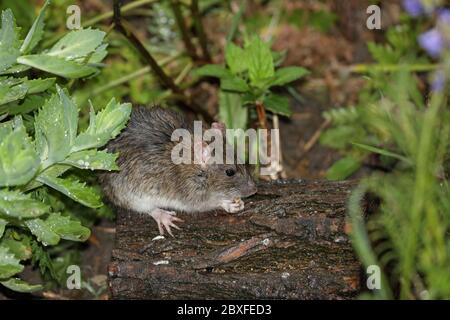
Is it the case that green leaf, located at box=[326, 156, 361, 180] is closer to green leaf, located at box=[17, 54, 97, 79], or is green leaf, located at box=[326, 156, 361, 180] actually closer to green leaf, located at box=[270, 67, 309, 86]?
green leaf, located at box=[270, 67, 309, 86]

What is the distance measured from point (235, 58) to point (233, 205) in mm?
A: 1247

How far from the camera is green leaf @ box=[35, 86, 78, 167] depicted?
14.2 feet

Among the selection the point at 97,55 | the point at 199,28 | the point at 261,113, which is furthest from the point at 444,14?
the point at 97,55

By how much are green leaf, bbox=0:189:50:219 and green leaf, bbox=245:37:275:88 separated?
2127 millimetres

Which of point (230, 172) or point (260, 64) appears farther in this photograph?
point (260, 64)

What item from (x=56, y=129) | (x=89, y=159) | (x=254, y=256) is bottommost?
(x=254, y=256)

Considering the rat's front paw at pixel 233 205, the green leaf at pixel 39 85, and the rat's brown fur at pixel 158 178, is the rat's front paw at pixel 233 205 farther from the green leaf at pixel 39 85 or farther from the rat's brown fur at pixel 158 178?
the green leaf at pixel 39 85

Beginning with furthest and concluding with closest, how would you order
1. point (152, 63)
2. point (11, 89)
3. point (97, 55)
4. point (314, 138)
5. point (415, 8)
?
1. point (415, 8)
2. point (314, 138)
3. point (152, 63)
4. point (97, 55)
5. point (11, 89)

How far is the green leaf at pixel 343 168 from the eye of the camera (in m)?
6.18

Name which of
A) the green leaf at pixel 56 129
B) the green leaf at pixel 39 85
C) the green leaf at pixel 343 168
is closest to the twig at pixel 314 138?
the green leaf at pixel 343 168

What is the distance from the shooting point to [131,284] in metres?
4.82

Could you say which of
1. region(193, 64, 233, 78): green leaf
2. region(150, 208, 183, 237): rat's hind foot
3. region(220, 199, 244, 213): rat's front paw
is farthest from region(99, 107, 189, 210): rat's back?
region(193, 64, 233, 78): green leaf

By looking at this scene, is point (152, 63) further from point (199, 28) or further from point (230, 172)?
point (230, 172)

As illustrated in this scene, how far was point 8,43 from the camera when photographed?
176 inches
